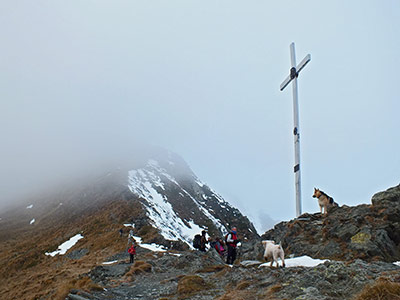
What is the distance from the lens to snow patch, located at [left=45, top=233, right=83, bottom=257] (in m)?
35.7

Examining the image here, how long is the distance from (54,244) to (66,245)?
3109 mm

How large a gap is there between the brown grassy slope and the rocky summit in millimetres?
194

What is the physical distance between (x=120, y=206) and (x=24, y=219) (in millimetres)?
33558

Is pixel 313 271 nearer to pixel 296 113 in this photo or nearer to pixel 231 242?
pixel 231 242

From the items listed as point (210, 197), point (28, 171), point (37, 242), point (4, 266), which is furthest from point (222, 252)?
point (28, 171)

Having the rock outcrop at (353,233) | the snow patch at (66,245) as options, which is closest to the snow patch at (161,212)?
the snow patch at (66,245)

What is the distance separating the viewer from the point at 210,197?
262 ft

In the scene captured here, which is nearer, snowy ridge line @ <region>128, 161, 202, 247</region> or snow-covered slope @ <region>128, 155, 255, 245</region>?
snowy ridge line @ <region>128, 161, 202, 247</region>

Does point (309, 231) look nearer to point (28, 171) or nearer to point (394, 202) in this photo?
point (394, 202)

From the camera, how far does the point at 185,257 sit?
18.4m

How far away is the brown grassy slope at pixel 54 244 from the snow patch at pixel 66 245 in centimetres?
83

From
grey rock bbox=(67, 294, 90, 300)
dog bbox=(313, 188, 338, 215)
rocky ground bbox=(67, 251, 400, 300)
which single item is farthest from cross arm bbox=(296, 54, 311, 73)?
grey rock bbox=(67, 294, 90, 300)

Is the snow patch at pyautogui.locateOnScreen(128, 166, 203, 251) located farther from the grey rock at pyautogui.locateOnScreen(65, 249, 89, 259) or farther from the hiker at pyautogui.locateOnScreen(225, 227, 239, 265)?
→ the hiker at pyautogui.locateOnScreen(225, 227, 239, 265)

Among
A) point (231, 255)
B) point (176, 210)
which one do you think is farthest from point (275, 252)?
point (176, 210)
